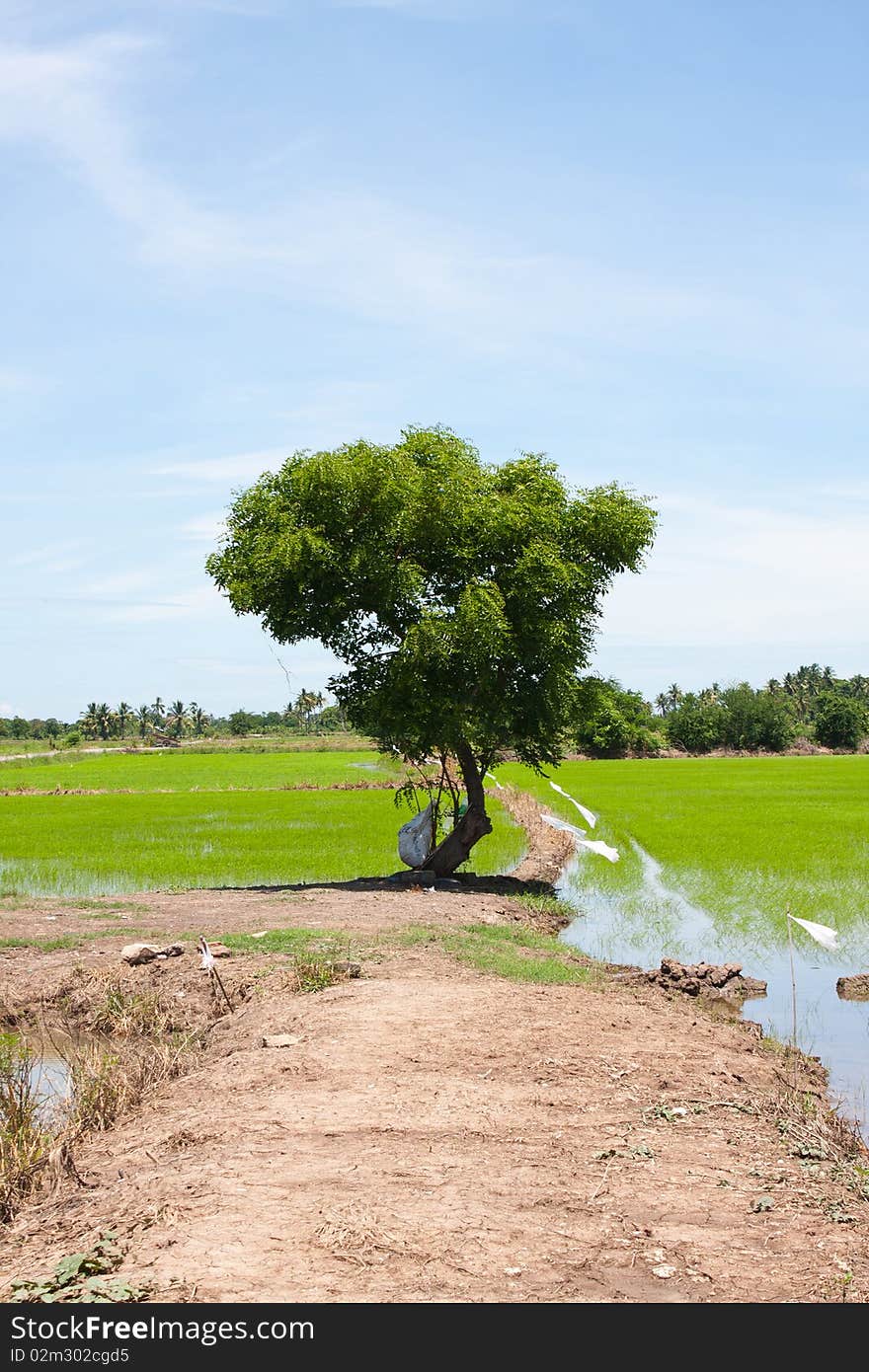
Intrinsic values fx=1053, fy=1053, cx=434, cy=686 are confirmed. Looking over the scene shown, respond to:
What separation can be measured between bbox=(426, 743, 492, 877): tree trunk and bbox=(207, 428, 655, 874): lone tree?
0.04 meters

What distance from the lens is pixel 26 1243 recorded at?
445 cm

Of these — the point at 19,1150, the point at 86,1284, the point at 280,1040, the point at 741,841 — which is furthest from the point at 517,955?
the point at 741,841

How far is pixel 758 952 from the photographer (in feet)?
42.0

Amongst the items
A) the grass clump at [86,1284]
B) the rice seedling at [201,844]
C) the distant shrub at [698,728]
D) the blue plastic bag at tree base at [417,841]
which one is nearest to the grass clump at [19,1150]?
the grass clump at [86,1284]

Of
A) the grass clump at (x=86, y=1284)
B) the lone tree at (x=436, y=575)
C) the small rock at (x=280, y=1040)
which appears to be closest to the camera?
the grass clump at (x=86, y=1284)

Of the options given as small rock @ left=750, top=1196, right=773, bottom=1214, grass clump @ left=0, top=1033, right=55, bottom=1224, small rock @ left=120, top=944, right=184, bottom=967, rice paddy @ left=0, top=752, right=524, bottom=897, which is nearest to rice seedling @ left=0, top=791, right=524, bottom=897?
rice paddy @ left=0, top=752, right=524, bottom=897

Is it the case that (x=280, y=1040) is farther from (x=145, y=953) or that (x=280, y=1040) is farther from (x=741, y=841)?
(x=741, y=841)

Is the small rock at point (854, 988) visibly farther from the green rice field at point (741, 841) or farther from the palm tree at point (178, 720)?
the palm tree at point (178, 720)

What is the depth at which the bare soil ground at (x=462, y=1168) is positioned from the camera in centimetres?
402

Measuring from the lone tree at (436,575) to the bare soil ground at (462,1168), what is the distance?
265 inches

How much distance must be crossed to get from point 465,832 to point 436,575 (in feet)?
13.7

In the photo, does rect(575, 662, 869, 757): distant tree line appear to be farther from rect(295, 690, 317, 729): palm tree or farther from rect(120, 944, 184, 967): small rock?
rect(120, 944, 184, 967): small rock

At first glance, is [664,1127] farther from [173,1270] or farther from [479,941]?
[479,941]

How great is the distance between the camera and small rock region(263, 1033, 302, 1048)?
7326 millimetres
